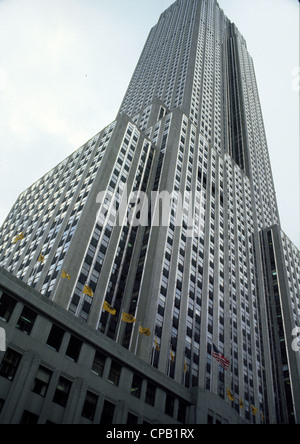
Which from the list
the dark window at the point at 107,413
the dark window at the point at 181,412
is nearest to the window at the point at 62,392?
the dark window at the point at 107,413

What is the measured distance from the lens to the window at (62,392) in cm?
3759

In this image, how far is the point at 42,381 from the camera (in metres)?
37.2

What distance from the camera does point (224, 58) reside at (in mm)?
172250

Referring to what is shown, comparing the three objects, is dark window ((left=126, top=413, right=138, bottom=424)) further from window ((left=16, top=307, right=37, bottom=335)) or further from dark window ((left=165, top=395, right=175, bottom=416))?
window ((left=16, top=307, right=37, bottom=335))

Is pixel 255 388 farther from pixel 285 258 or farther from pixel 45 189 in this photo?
pixel 45 189

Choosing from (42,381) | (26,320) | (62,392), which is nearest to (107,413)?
(62,392)

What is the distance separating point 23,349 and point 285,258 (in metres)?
88.1

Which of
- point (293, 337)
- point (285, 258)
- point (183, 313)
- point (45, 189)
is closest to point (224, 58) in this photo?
point (285, 258)

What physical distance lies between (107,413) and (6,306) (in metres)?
14.2

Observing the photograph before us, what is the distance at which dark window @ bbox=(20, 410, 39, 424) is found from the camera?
3481 centimetres

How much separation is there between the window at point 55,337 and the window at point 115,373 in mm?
6651

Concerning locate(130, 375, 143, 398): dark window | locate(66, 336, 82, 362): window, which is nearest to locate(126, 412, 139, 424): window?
locate(130, 375, 143, 398): dark window

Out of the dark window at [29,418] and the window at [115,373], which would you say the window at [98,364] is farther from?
the dark window at [29,418]
